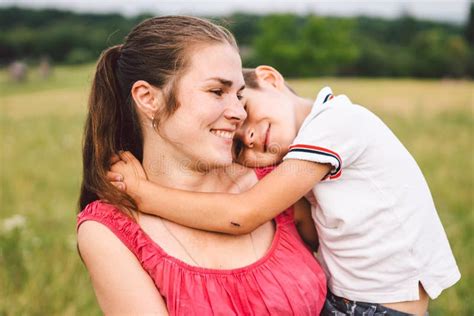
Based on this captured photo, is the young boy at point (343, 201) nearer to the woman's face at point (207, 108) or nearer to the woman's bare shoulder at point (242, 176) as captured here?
the woman's bare shoulder at point (242, 176)

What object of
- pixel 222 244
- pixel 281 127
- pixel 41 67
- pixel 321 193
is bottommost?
pixel 41 67

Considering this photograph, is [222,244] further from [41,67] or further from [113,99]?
[41,67]

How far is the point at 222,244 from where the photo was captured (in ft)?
6.55

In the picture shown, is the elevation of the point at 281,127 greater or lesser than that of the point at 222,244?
greater

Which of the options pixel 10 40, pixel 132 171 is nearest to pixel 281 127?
pixel 132 171

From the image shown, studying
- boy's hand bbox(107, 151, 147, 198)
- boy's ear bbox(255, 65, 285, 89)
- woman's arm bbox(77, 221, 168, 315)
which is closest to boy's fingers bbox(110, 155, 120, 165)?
boy's hand bbox(107, 151, 147, 198)

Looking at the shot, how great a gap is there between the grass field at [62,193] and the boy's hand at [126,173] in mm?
455

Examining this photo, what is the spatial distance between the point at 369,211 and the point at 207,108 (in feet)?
2.48

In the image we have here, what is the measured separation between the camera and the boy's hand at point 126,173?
78.1 inches

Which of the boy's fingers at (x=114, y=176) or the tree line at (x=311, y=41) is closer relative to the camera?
the boy's fingers at (x=114, y=176)

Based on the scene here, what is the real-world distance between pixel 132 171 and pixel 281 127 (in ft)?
2.16

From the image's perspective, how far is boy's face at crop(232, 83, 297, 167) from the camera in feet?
7.25

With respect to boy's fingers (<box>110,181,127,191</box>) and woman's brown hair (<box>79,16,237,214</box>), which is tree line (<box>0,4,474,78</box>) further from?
boy's fingers (<box>110,181,127,191</box>)

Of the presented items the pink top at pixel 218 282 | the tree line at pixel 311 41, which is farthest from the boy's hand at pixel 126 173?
the tree line at pixel 311 41
